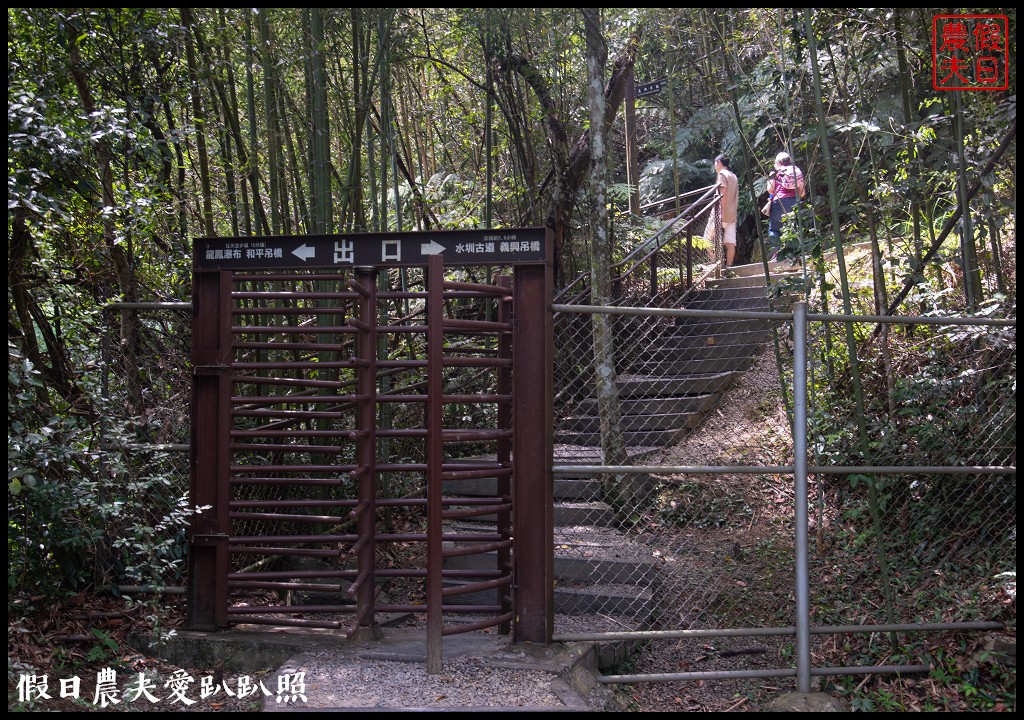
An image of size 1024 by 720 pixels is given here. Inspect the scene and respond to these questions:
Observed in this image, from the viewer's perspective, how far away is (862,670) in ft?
14.4

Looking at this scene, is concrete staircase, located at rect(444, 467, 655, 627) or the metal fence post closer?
the metal fence post

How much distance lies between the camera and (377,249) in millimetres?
4508

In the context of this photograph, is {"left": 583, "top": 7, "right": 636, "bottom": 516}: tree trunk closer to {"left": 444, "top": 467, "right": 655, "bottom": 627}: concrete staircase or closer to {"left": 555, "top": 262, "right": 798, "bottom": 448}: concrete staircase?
{"left": 555, "top": 262, "right": 798, "bottom": 448}: concrete staircase

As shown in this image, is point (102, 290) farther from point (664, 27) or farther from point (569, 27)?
point (664, 27)

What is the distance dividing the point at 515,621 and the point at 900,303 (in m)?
4.23

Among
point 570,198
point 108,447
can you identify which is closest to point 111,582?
point 108,447

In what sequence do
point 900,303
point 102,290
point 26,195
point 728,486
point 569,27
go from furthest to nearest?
point 569,27, point 900,303, point 728,486, point 102,290, point 26,195

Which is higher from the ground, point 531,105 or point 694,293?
point 531,105

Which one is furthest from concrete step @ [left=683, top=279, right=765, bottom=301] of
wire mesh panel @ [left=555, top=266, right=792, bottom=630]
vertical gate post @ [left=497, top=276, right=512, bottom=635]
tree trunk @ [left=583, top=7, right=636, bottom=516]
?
vertical gate post @ [left=497, top=276, right=512, bottom=635]

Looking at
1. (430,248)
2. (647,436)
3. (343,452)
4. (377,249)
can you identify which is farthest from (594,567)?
(377,249)

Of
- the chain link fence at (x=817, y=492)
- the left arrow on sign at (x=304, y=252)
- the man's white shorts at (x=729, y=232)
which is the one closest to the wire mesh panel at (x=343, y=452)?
the left arrow on sign at (x=304, y=252)

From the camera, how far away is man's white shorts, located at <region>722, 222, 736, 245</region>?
418 inches

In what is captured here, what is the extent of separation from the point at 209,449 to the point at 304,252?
1.24 m

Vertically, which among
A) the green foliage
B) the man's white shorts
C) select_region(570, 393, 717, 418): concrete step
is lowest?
the green foliage
